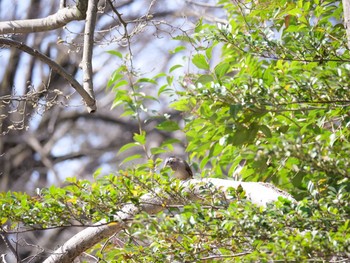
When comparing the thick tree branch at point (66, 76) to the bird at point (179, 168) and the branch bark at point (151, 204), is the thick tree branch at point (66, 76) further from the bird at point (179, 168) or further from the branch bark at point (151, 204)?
the bird at point (179, 168)

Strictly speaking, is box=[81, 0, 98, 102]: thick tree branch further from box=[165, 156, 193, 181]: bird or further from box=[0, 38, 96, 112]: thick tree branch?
box=[165, 156, 193, 181]: bird

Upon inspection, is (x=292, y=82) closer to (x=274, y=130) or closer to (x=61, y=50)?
(x=274, y=130)

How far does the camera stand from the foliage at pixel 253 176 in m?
2.70

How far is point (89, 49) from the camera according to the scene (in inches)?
157

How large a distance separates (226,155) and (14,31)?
131 cm

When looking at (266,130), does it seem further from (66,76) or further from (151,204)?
(66,76)

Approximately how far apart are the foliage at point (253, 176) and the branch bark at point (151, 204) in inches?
2.5

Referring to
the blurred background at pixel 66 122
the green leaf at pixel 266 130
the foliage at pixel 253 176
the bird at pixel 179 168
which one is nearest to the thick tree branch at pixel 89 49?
the foliage at pixel 253 176

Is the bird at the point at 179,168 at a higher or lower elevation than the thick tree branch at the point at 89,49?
lower

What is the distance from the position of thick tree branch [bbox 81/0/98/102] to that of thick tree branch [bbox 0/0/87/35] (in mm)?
184

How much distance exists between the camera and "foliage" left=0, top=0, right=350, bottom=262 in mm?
2695

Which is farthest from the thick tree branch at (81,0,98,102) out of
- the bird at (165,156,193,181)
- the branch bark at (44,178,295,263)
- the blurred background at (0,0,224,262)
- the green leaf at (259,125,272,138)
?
the blurred background at (0,0,224,262)

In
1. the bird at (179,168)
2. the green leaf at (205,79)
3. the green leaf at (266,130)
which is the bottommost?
the bird at (179,168)

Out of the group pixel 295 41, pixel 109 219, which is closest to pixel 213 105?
pixel 295 41
